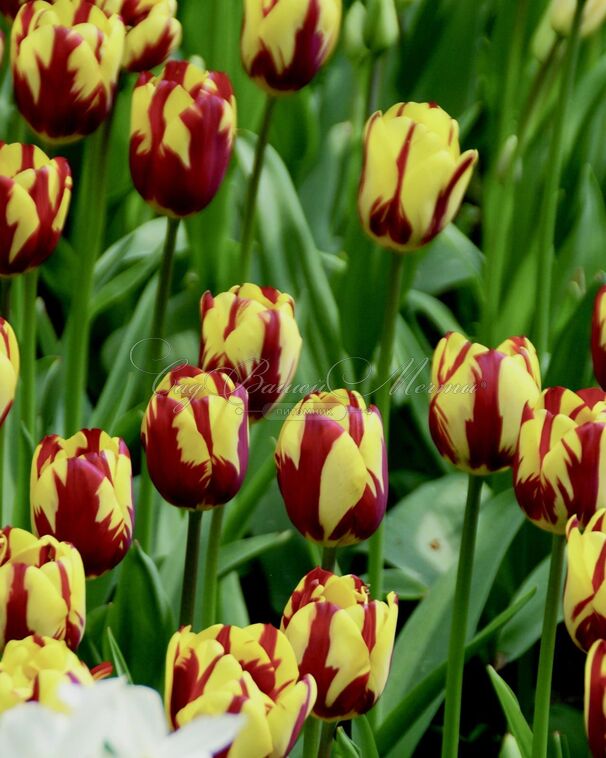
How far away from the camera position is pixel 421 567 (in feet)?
4.41

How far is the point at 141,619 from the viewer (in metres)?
1.01

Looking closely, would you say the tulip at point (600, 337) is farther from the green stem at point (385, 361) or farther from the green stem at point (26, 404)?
the green stem at point (26, 404)

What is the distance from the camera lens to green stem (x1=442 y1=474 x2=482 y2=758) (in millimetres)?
892

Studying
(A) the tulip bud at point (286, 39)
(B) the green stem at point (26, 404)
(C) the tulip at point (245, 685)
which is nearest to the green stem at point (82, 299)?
(B) the green stem at point (26, 404)

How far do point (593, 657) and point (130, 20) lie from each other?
0.85 meters

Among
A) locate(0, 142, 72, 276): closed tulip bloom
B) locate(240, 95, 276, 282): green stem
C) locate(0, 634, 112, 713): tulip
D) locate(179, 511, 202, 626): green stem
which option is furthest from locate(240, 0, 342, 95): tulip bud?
locate(0, 634, 112, 713): tulip

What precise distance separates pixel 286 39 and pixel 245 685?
2.50 feet

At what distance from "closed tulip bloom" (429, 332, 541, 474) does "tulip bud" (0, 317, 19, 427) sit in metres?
0.27

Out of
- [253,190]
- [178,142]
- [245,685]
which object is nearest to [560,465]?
[245,685]

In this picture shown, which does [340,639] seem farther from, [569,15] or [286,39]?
[569,15]

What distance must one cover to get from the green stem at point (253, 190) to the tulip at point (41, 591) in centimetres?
59

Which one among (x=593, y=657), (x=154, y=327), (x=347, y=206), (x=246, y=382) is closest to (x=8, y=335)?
(x=246, y=382)

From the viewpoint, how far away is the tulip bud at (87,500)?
2.53 feet

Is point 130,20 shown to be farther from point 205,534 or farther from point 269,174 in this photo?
point 205,534
